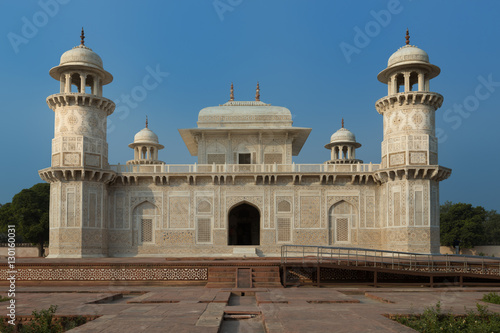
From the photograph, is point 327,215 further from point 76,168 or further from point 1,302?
point 1,302

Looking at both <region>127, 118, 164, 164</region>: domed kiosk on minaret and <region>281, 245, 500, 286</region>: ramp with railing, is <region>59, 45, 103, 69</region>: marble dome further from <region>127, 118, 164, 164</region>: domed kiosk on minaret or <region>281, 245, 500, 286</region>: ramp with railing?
<region>127, 118, 164, 164</region>: domed kiosk on minaret

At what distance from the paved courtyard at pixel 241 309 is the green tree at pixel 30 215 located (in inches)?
1103

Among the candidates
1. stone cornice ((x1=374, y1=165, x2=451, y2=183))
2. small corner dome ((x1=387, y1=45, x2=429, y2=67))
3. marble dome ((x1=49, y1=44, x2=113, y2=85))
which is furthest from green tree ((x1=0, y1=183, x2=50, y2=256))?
small corner dome ((x1=387, y1=45, x2=429, y2=67))

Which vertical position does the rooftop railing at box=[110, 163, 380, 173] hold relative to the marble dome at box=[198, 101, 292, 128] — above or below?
below

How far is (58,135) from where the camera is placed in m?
26.7

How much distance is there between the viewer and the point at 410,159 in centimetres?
2548

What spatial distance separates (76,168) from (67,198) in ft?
5.65

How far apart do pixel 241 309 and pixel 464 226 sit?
44.5 meters

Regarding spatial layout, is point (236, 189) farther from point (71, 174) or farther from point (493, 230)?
point (493, 230)

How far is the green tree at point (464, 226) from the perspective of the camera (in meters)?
48.2

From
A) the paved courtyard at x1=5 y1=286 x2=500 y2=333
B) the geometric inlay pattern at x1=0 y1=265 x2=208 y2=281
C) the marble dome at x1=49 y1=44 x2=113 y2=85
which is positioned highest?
the marble dome at x1=49 y1=44 x2=113 y2=85

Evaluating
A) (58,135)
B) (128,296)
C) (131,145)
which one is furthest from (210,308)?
(131,145)

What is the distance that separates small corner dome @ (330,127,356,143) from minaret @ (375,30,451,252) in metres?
17.1

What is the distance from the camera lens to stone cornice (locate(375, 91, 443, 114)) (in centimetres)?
2591
